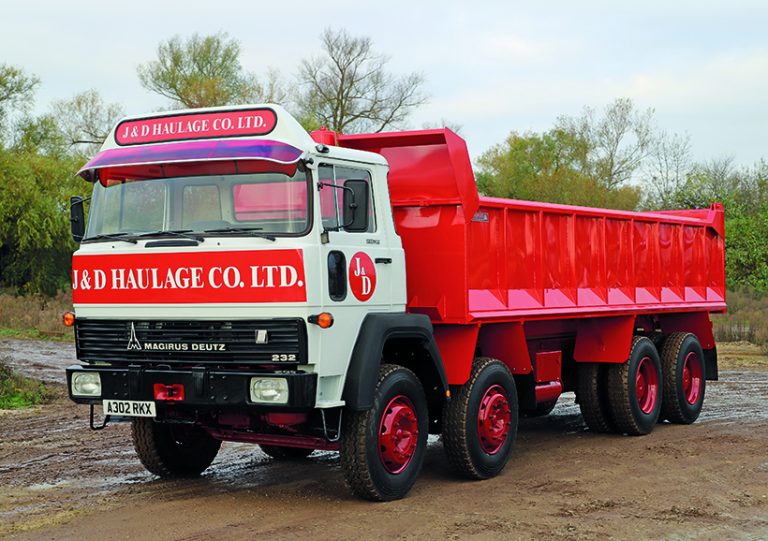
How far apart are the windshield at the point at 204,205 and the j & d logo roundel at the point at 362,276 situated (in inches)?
21.9

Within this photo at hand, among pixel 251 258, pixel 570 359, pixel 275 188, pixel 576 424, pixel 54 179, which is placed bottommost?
pixel 576 424

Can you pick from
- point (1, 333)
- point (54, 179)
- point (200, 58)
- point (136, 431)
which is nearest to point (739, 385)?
point (136, 431)

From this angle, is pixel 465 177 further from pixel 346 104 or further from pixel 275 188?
pixel 346 104

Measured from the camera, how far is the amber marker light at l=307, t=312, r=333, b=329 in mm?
7312

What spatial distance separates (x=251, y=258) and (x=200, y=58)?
38781 mm

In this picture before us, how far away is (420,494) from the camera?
8547 millimetres

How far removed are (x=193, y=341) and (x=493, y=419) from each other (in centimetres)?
302

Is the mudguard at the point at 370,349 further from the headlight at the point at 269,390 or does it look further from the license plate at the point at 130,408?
the license plate at the point at 130,408

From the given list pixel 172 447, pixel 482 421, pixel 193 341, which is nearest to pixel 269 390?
pixel 193 341

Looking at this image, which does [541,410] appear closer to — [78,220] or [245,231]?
[245,231]

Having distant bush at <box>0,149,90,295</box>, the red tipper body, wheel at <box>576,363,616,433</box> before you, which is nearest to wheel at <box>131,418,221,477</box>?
the red tipper body

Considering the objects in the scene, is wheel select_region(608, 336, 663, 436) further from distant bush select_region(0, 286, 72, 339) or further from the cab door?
distant bush select_region(0, 286, 72, 339)

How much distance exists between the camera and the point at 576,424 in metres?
13.1

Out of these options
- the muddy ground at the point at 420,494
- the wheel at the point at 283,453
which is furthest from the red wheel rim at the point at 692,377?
the wheel at the point at 283,453
